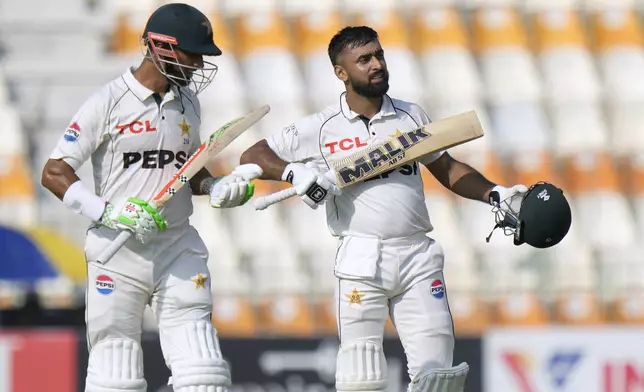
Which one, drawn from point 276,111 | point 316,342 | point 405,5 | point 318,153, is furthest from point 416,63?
point 318,153

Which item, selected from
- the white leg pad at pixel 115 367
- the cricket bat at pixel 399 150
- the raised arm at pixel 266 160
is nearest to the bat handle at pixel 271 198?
the cricket bat at pixel 399 150

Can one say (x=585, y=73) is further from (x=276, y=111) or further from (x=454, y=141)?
(x=454, y=141)

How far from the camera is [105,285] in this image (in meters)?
5.32

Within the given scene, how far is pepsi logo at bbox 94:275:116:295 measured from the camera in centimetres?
531

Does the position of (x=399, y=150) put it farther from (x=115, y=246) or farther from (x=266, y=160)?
(x=115, y=246)

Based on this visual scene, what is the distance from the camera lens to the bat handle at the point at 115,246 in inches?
202

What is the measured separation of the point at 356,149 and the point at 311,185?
335 millimetres

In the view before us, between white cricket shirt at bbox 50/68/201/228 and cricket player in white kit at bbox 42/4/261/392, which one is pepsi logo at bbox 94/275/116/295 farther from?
white cricket shirt at bbox 50/68/201/228

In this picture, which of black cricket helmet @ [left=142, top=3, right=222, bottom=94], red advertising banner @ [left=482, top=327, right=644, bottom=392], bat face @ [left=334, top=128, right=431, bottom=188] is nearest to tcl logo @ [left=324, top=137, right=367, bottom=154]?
bat face @ [left=334, top=128, right=431, bottom=188]

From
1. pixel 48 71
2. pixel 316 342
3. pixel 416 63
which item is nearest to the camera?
pixel 316 342

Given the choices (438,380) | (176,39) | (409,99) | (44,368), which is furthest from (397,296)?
(409,99)

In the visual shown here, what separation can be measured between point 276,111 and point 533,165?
243cm

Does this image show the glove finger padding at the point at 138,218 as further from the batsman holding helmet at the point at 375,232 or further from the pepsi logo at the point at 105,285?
the batsman holding helmet at the point at 375,232

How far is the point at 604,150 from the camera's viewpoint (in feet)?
43.7
